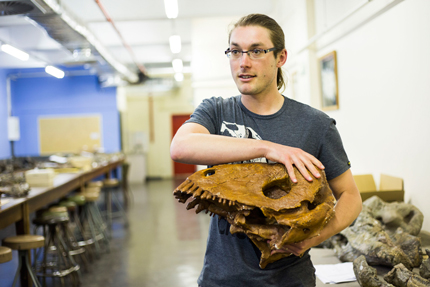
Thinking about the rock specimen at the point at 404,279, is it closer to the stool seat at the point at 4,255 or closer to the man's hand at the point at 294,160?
the man's hand at the point at 294,160

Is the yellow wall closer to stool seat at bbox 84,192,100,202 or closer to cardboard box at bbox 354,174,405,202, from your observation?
stool seat at bbox 84,192,100,202

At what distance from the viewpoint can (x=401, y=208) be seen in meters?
2.71

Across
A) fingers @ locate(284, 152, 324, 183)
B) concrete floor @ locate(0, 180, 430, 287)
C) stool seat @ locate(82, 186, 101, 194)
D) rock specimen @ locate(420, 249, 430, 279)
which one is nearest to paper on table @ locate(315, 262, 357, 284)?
concrete floor @ locate(0, 180, 430, 287)

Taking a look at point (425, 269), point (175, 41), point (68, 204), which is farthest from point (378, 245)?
point (175, 41)

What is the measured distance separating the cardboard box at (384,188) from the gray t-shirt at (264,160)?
6.57 ft

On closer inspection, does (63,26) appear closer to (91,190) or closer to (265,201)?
(91,190)

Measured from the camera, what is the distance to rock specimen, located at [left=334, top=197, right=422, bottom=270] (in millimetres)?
2174

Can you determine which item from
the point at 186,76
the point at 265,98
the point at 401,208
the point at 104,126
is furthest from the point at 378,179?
the point at 186,76

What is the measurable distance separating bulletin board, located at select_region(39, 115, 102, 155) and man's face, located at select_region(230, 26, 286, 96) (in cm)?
1197

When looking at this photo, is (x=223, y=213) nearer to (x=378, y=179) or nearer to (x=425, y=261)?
(x=425, y=261)

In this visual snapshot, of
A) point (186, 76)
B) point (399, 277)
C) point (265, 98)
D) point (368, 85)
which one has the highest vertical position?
point (186, 76)

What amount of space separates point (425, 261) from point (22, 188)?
3.55 m

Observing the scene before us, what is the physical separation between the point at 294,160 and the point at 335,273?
146 cm

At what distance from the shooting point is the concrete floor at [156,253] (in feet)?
14.6
